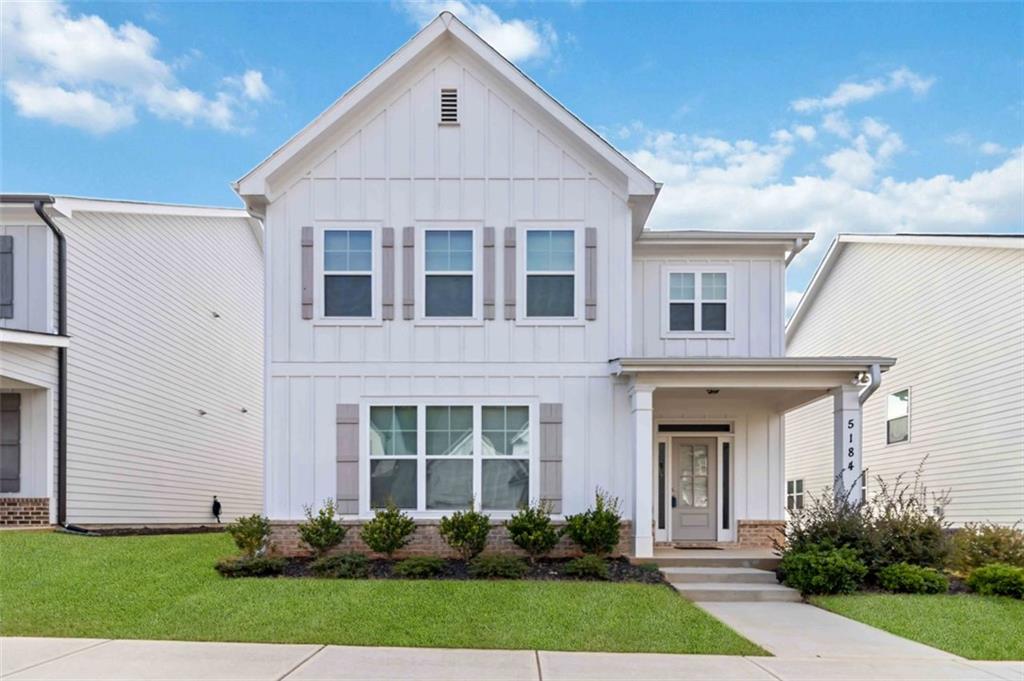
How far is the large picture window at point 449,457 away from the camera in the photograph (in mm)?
11602

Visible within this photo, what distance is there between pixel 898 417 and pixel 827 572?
30.8ft

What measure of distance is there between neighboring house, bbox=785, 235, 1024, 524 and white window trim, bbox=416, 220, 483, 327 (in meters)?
9.85

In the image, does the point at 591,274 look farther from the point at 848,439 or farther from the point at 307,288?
the point at 848,439

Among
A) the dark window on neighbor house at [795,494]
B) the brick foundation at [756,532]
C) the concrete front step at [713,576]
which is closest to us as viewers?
the concrete front step at [713,576]

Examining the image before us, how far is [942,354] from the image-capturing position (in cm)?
1609

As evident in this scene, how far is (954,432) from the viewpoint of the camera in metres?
15.5

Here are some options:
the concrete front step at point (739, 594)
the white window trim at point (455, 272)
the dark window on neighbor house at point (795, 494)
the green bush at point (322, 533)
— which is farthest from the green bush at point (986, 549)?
the dark window on neighbor house at point (795, 494)

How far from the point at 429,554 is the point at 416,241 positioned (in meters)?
4.80

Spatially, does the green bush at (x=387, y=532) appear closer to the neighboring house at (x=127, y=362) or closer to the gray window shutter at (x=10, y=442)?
the neighboring house at (x=127, y=362)

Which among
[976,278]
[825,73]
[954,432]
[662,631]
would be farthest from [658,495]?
[825,73]

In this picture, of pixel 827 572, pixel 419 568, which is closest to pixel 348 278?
pixel 419 568

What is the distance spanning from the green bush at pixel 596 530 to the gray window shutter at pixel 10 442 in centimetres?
991

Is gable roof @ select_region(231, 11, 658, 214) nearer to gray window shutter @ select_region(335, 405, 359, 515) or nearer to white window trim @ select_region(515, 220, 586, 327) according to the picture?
white window trim @ select_region(515, 220, 586, 327)

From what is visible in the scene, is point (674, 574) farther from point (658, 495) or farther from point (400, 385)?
point (400, 385)
